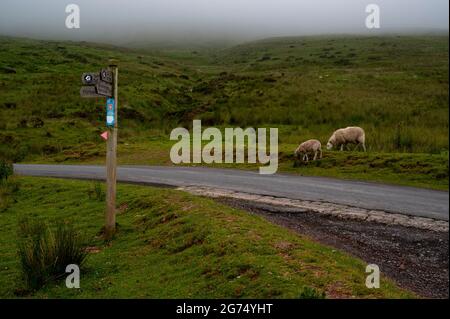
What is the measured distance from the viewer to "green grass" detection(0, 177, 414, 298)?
6.39 metres

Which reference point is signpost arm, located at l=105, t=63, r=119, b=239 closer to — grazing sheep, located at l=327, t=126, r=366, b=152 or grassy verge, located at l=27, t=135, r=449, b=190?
grassy verge, located at l=27, t=135, r=449, b=190

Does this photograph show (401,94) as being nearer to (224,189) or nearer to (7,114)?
(224,189)

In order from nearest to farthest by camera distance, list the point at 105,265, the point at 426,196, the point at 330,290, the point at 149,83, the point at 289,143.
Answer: the point at 330,290
the point at 105,265
the point at 426,196
the point at 289,143
the point at 149,83

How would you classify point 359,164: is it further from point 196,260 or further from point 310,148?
point 196,260

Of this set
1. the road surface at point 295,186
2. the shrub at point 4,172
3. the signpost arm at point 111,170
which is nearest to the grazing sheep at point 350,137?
the road surface at point 295,186

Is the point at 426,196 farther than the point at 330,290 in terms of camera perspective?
Yes

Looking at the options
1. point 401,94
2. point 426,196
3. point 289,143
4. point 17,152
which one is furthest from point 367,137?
point 17,152

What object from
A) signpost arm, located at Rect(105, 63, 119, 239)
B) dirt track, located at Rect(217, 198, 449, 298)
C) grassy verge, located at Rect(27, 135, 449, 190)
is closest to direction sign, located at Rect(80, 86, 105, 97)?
signpost arm, located at Rect(105, 63, 119, 239)

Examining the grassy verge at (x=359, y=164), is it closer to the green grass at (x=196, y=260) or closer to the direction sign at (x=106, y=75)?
the green grass at (x=196, y=260)

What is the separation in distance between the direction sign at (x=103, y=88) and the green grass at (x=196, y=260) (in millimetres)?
3267

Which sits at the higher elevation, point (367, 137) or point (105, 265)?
point (367, 137)
